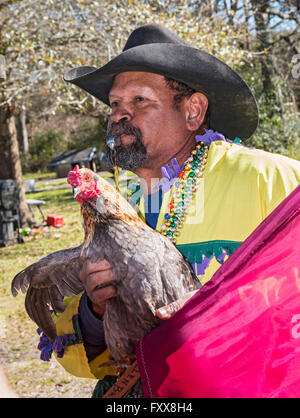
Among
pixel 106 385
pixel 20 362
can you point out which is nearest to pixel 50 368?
pixel 20 362

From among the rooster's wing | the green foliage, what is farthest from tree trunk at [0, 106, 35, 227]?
the green foliage

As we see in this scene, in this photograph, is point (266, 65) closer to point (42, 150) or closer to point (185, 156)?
point (185, 156)

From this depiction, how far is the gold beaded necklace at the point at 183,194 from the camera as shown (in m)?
2.55

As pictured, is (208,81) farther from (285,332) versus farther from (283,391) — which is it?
(283,391)

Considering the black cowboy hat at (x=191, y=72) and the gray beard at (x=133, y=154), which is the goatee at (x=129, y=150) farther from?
the black cowboy hat at (x=191, y=72)

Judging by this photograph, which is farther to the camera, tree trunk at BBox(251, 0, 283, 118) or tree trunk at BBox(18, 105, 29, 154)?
tree trunk at BBox(18, 105, 29, 154)

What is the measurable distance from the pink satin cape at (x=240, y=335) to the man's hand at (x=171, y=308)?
36 millimetres

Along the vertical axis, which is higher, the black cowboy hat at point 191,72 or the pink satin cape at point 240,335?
the black cowboy hat at point 191,72

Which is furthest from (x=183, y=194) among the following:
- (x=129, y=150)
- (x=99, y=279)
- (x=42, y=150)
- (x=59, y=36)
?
(x=42, y=150)

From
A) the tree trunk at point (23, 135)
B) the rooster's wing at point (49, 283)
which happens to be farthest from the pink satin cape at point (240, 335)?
the tree trunk at point (23, 135)

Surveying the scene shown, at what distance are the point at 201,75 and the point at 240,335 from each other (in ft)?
5.45

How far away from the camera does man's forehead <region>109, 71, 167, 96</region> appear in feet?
8.93

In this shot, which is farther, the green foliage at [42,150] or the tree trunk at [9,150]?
the green foliage at [42,150]

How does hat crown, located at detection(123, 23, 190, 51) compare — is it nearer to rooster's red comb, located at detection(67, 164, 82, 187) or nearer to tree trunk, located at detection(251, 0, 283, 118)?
rooster's red comb, located at detection(67, 164, 82, 187)
